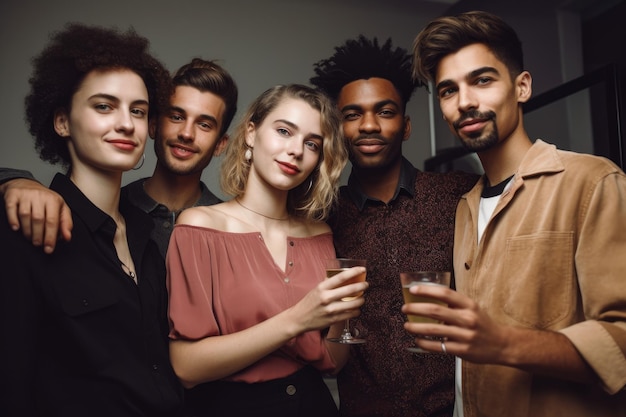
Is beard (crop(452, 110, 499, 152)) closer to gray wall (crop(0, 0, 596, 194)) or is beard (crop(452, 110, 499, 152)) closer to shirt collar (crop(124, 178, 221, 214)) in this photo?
shirt collar (crop(124, 178, 221, 214))

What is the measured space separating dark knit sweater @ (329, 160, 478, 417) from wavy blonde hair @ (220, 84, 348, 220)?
0.23 metres

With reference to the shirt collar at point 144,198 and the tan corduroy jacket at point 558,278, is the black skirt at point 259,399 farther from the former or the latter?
the shirt collar at point 144,198

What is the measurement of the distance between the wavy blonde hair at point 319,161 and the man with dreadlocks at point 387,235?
0.23 metres

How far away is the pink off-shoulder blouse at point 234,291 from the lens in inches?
75.6

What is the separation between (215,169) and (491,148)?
9.26 feet

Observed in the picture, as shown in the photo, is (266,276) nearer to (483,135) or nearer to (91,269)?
(91,269)

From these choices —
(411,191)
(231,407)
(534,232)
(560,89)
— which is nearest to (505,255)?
(534,232)

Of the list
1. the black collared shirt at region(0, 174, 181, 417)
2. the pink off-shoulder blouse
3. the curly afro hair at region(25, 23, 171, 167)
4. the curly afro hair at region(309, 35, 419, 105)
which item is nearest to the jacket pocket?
the pink off-shoulder blouse

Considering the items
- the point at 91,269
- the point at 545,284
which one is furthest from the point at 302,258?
the point at 545,284

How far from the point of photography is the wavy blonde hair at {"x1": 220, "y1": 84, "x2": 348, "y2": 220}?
2.32 meters

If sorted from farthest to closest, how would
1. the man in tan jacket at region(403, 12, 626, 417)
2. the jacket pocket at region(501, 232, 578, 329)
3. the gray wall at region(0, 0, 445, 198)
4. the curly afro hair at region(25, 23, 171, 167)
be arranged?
the gray wall at region(0, 0, 445, 198) < the curly afro hair at region(25, 23, 171, 167) < the jacket pocket at region(501, 232, 578, 329) < the man in tan jacket at region(403, 12, 626, 417)

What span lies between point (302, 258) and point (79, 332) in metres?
0.85

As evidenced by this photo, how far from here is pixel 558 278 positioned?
1.80 meters

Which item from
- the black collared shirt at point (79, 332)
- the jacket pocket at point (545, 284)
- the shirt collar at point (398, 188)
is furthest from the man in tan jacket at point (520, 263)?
the black collared shirt at point (79, 332)
